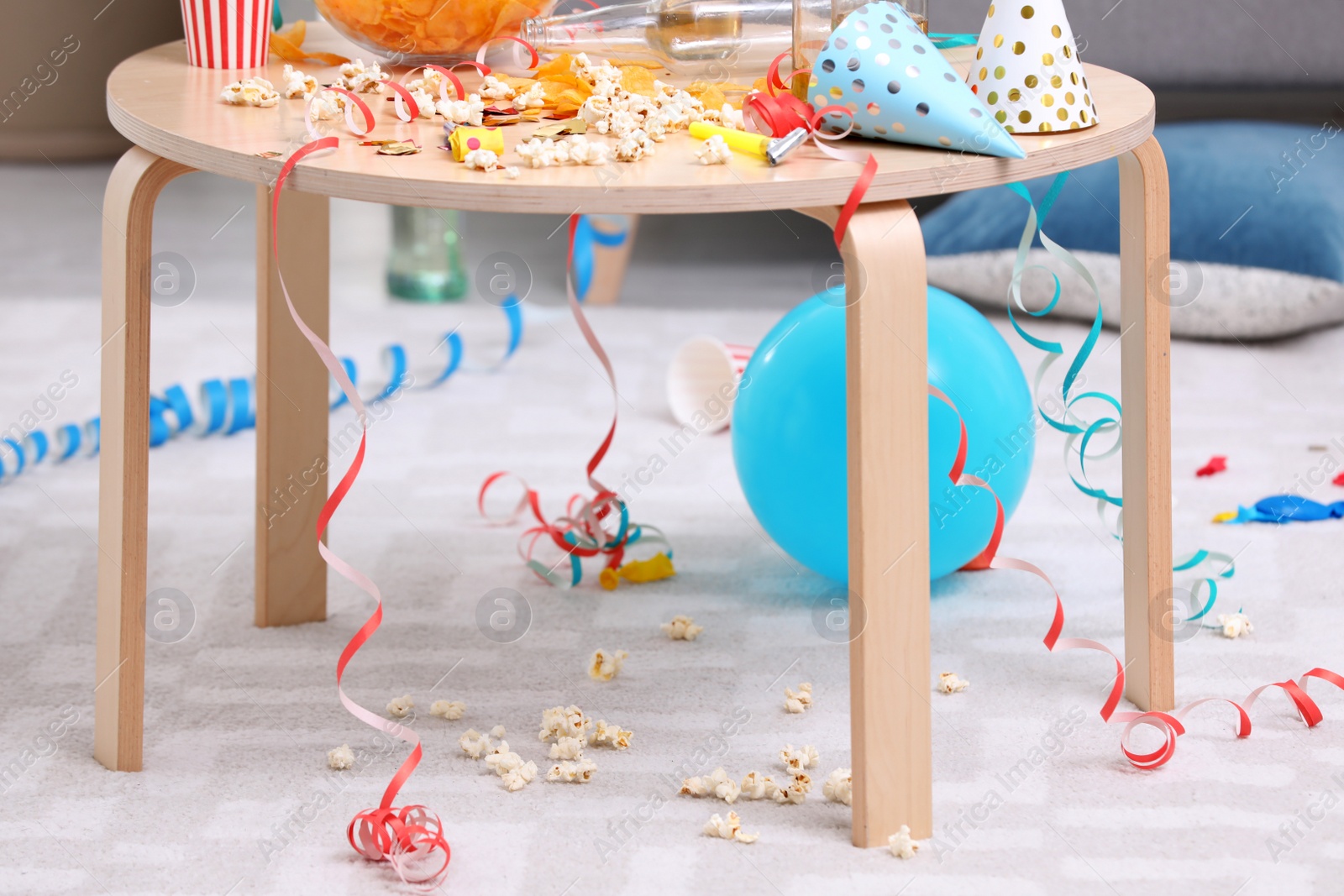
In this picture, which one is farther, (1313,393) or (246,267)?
(246,267)

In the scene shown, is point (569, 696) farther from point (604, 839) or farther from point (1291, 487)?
point (1291, 487)

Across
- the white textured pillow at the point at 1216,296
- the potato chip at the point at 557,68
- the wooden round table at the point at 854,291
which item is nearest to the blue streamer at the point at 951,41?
the wooden round table at the point at 854,291

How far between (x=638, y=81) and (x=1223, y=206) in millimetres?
1269

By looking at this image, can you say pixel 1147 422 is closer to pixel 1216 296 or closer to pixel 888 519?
pixel 888 519

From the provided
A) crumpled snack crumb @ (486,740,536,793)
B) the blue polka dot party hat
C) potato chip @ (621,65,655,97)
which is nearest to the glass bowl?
potato chip @ (621,65,655,97)

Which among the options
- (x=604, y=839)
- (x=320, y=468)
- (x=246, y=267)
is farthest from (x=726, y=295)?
(x=604, y=839)

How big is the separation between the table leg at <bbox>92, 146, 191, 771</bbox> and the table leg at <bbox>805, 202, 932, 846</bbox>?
485 mm

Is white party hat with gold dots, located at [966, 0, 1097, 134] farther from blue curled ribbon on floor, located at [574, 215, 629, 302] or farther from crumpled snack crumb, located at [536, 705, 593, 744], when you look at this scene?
blue curled ribbon on floor, located at [574, 215, 629, 302]

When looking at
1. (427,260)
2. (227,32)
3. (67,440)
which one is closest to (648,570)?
(227,32)

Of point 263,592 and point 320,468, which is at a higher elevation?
point 320,468

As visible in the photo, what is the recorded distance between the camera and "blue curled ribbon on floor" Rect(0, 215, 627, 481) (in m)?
1.71

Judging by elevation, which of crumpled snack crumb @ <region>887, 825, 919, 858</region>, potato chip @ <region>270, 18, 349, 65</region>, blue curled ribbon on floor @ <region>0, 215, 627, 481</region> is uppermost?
potato chip @ <region>270, 18, 349, 65</region>

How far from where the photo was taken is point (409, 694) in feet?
4.02

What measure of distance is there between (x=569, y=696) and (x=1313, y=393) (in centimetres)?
118
